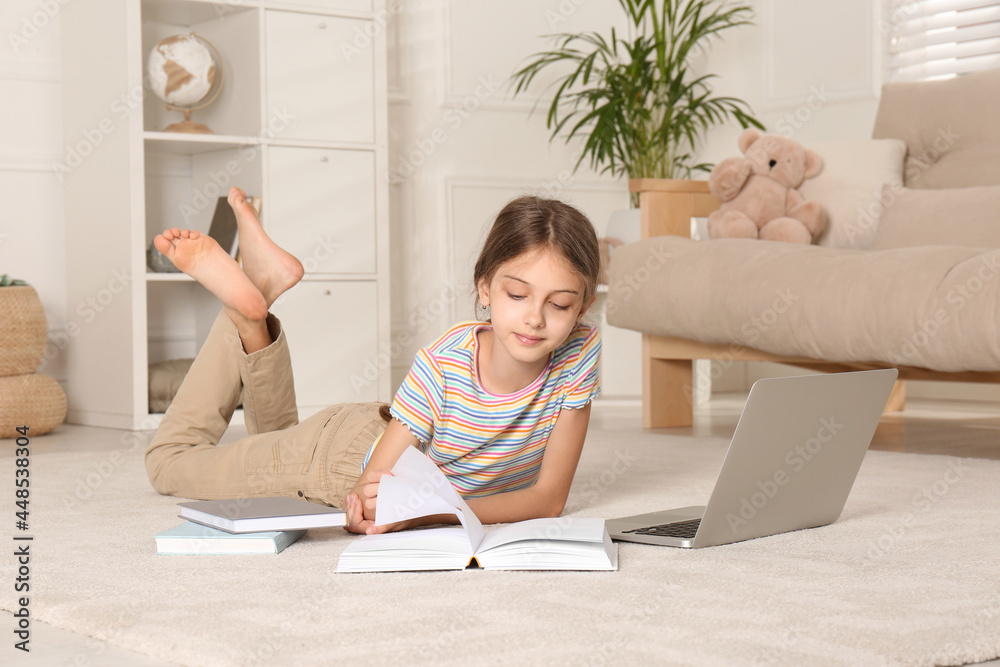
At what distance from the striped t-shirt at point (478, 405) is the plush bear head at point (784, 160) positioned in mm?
1503

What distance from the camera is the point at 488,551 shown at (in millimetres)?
1164

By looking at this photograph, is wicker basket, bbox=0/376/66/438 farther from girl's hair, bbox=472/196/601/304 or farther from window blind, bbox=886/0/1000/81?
window blind, bbox=886/0/1000/81

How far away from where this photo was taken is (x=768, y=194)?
2771 mm

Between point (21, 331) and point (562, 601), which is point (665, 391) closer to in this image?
point (21, 331)

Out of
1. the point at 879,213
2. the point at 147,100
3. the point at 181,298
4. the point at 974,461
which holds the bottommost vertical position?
the point at 974,461

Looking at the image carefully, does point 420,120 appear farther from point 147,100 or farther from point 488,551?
point 488,551

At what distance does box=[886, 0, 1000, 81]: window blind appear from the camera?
3.63 metres

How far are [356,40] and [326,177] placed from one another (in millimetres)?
448

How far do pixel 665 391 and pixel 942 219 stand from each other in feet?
2.64

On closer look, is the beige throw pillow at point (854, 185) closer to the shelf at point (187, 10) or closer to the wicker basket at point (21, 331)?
the shelf at point (187, 10)

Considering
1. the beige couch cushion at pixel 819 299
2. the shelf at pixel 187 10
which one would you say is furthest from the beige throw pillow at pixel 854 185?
the shelf at pixel 187 10

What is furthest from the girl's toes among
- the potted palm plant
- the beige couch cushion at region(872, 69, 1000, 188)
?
the potted palm plant

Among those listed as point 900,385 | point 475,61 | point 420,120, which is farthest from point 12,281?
point 900,385

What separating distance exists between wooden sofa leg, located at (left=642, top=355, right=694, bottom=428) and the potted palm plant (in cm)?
109
